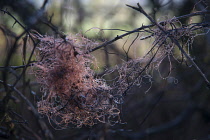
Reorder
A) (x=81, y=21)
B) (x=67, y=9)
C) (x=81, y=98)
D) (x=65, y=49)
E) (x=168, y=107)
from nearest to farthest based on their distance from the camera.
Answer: (x=65, y=49) → (x=81, y=98) → (x=67, y=9) → (x=81, y=21) → (x=168, y=107)

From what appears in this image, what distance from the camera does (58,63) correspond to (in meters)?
1.52

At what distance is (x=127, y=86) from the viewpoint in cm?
170

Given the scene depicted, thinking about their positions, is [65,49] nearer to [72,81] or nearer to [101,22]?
[72,81]

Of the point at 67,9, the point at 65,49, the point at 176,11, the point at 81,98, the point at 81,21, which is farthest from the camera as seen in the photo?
the point at 81,21

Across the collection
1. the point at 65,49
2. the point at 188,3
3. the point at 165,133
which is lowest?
the point at 165,133

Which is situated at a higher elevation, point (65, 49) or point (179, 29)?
point (179, 29)

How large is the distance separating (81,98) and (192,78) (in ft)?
12.6

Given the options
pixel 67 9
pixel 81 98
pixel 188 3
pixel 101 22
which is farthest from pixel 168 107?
pixel 81 98

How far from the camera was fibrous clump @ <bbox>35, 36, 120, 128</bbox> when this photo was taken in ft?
5.01

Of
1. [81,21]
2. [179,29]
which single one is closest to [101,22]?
[81,21]

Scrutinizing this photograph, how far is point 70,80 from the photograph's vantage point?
1.57m

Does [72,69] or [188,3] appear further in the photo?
[188,3]

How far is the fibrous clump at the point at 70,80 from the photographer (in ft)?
5.01

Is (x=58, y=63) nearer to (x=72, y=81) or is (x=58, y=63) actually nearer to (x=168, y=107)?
(x=72, y=81)
